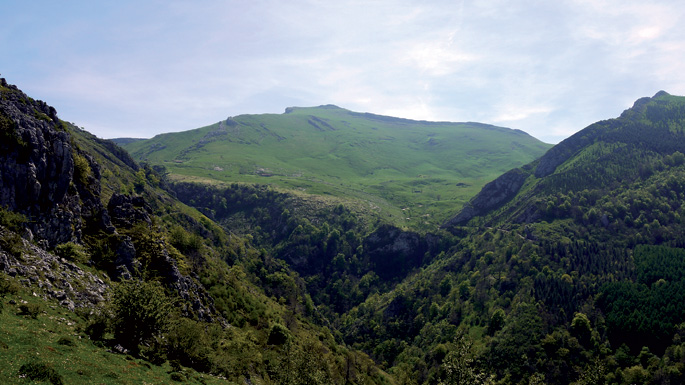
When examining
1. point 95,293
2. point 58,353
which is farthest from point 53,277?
point 58,353

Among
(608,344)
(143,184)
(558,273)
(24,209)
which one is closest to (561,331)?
(608,344)

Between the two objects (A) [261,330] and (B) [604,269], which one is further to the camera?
(B) [604,269]

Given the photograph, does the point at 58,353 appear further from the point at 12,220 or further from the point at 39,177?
the point at 39,177

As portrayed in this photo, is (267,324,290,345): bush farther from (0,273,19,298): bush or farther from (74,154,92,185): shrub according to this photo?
(0,273,19,298): bush

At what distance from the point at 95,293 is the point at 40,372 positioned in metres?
24.4

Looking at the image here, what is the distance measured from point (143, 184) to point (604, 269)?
8500 inches

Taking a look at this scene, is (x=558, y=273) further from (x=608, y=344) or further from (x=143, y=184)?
(x=143, y=184)

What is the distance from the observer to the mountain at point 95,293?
34312 mm

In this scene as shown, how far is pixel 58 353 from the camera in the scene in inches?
1259

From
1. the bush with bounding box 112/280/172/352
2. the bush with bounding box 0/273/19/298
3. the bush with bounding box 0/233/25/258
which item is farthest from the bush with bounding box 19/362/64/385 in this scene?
the bush with bounding box 0/233/25/258

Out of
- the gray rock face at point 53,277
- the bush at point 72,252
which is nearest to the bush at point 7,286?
the gray rock face at point 53,277

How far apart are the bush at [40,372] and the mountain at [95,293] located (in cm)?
7

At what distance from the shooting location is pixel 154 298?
44.9 metres

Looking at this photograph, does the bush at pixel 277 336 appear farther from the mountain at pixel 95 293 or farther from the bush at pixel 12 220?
the bush at pixel 12 220
